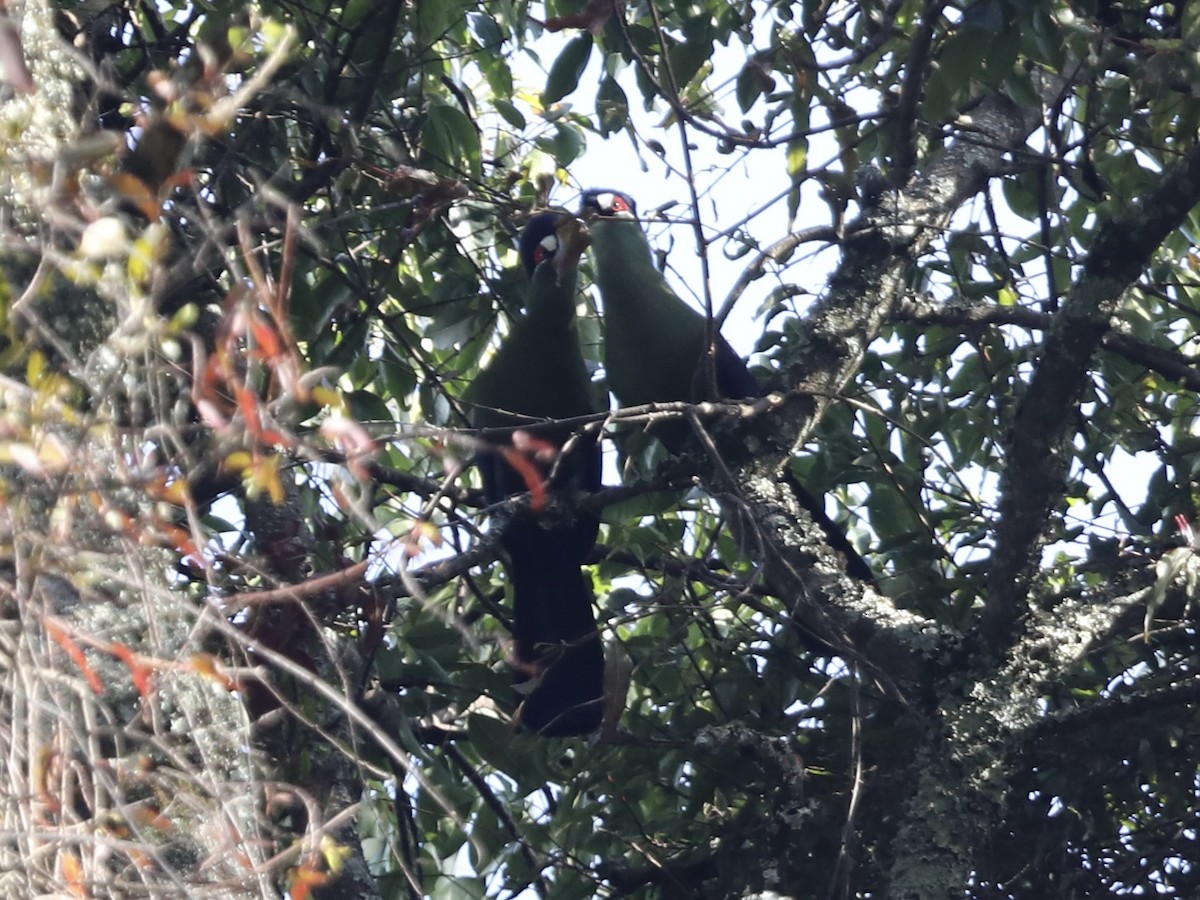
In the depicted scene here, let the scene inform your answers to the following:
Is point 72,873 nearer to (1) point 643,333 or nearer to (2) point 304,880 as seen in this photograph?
(2) point 304,880

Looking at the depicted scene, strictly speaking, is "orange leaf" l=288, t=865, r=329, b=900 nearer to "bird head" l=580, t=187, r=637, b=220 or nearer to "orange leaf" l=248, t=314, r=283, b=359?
"orange leaf" l=248, t=314, r=283, b=359

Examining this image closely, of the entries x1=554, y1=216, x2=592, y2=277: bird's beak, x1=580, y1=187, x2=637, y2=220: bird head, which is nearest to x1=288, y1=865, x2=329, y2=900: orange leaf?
x1=554, y1=216, x2=592, y2=277: bird's beak

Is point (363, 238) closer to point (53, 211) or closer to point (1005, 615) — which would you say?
point (1005, 615)

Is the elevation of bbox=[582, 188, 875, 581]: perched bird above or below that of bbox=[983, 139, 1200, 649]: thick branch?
above

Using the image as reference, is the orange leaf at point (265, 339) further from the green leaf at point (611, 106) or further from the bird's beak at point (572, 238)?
the green leaf at point (611, 106)

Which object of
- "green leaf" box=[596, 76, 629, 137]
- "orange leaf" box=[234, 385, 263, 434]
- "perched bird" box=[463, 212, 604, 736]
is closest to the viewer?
"orange leaf" box=[234, 385, 263, 434]

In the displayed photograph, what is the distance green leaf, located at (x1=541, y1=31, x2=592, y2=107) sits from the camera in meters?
2.22

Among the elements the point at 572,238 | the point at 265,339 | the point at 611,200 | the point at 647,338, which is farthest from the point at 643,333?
the point at 265,339

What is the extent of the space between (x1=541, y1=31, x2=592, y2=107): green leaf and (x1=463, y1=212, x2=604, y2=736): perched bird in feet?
2.12

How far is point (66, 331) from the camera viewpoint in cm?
132

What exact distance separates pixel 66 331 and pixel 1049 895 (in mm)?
1672

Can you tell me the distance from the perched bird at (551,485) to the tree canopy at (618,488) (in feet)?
0.36

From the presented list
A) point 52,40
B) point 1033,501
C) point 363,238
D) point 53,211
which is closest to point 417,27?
point 363,238

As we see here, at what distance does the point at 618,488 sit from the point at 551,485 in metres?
0.33
